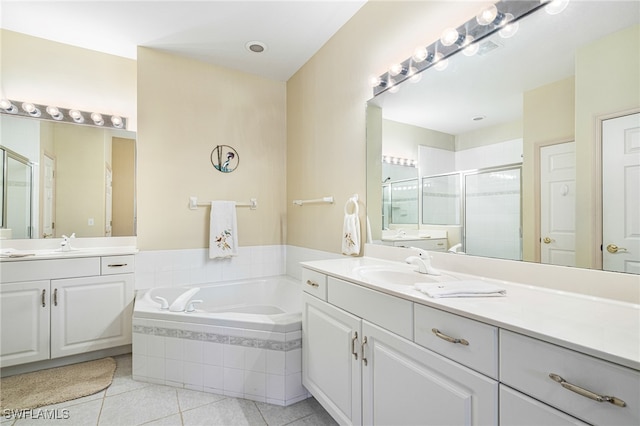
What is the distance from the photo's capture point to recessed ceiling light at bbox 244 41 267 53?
255 centimetres

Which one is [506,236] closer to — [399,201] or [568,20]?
[399,201]

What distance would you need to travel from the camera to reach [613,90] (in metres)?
0.99

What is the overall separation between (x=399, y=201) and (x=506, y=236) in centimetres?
72

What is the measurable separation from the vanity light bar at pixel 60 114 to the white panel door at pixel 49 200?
0.36 m

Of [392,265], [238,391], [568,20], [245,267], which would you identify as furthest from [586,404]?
[245,267]

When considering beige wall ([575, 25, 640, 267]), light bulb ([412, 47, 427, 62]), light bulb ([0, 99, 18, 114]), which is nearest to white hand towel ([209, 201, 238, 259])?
light bulb ([0, 99, 18, 114])

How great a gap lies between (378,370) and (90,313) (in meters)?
2.32

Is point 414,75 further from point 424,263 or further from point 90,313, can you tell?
point 90,313

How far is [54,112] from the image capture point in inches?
100

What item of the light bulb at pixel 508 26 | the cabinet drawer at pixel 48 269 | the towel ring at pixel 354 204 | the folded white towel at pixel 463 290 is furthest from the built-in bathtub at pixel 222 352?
the light bulb at pixel 508 26

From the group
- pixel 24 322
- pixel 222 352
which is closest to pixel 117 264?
pixel 24 322

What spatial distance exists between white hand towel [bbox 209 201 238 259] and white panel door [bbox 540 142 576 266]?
242 cm

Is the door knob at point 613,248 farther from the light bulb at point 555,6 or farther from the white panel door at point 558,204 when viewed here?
the light bulb at point 555,6

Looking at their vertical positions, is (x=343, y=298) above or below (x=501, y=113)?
below
